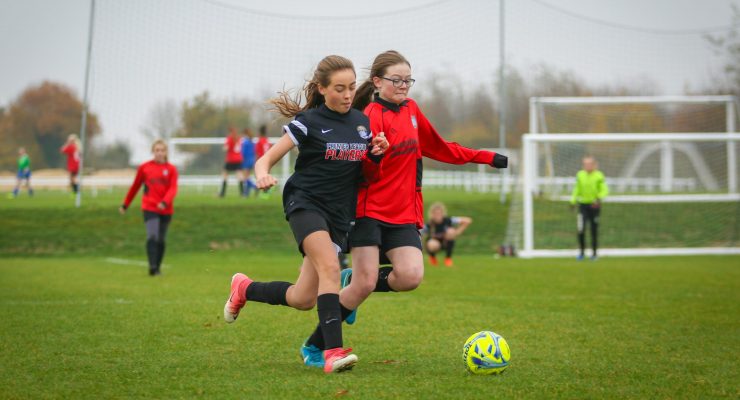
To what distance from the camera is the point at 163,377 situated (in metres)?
5.49

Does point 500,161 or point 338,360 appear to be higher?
point 500,161

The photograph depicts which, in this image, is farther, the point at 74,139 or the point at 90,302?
the point at 74,139

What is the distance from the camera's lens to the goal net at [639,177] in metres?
20.6

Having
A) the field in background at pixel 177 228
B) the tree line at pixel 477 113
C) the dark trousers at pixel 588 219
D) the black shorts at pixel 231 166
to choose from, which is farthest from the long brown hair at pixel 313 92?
the black shorts at pixel 231 166

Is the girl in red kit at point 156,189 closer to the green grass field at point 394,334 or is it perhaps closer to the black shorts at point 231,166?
the green grass field at point 394,334

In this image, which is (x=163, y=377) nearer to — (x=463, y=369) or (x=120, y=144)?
(x=463, y=369)

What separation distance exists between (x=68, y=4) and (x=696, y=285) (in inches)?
A: 735

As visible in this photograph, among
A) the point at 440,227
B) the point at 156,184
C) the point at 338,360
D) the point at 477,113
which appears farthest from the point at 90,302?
the point at 477,113

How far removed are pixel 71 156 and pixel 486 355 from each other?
25.7 m

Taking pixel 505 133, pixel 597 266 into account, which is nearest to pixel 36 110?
pixel 505 133

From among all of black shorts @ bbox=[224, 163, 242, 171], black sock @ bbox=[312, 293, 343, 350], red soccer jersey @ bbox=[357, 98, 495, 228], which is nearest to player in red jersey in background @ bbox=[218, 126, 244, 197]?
black shorts @ bbox=[224, 163, 242, 171]

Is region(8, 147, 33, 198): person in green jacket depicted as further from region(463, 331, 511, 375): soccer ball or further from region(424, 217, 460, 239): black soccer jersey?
region(463, 331, 511, 375): soccer ball

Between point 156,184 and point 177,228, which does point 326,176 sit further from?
point 177,228

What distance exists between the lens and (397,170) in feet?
20.6
